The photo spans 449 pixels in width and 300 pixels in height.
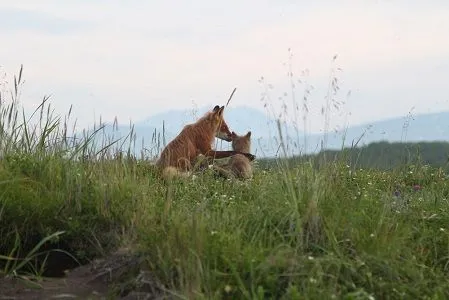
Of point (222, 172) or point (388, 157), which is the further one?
point (388, 157)

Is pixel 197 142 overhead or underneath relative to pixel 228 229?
overhead

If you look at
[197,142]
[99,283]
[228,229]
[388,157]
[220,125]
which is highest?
[220,125]

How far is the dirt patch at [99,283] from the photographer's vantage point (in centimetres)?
468

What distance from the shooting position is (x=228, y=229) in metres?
5.23

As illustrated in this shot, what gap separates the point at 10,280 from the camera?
16.6 ft

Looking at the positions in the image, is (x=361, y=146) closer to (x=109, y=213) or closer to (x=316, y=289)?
(x=109, y=213)

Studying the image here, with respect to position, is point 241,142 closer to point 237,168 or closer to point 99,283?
point 237,168

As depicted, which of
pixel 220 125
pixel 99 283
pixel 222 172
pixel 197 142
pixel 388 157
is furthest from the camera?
pixel 220 125

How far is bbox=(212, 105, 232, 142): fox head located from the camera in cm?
1041

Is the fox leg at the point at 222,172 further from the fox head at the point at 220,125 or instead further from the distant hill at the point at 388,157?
the fox head at the point at 220,125

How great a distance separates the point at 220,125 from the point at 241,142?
1.25 ft

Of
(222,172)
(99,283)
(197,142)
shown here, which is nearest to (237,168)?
(222,172)

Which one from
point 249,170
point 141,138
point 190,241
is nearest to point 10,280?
Result: point 190,241

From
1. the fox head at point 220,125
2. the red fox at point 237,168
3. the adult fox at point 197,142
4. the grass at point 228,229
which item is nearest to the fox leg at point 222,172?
the red fox at point 237,168
